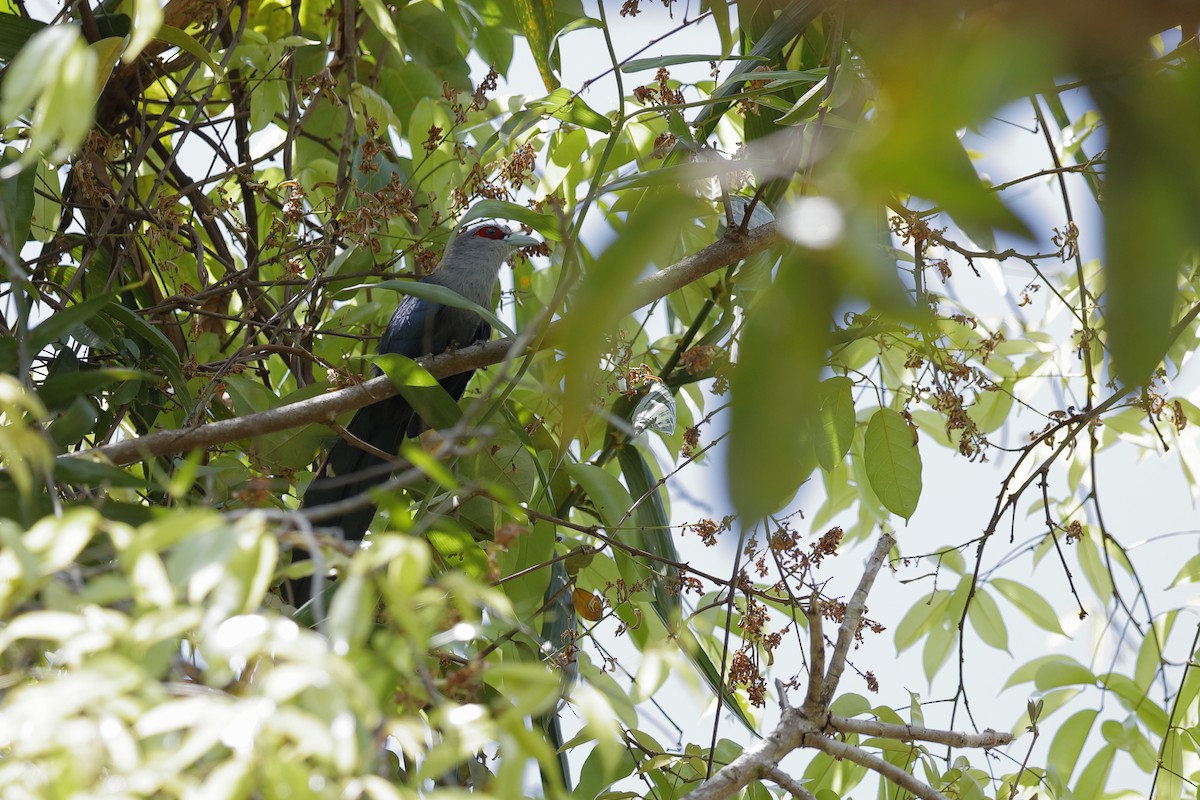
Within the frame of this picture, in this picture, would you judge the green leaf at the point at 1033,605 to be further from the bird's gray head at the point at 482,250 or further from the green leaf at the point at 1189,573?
the bird's gray head at the point at 482,250

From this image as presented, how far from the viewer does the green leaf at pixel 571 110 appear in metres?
1.61

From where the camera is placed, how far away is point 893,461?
5.37 feet

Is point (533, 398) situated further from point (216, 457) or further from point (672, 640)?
point (672, 640)

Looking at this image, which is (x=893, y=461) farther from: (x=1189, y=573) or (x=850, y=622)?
(x=1189, y=573)

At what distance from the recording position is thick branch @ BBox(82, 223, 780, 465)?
54.5 inches

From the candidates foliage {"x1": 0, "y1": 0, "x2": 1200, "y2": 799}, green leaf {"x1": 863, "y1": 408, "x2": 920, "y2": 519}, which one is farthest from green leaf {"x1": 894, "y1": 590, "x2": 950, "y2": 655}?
green leaf {"x1": 863, "y1": 408, "x2": 920, "y2": 519}

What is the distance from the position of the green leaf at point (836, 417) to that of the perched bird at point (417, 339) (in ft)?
2.83

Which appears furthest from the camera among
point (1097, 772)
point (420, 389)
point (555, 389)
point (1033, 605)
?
point (1033, 605)

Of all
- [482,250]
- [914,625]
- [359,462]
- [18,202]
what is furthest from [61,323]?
[482,250]

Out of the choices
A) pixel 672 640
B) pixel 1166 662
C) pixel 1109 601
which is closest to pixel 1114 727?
pixel 1166 662

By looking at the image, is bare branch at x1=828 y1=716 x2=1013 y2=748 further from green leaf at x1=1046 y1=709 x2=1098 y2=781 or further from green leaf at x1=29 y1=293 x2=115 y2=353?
green leaf at x1=29 y1=293 x2=115 y2=353

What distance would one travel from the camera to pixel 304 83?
2.06 m

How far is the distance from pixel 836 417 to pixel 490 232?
2040 millimetres

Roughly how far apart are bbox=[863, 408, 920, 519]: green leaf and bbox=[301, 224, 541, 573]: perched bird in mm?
925
